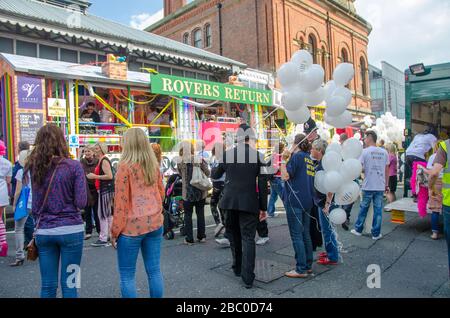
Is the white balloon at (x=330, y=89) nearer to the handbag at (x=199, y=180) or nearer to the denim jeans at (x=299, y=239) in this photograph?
the denim jeans at (x=299, y=239)

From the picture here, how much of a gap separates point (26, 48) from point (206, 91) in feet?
19.6

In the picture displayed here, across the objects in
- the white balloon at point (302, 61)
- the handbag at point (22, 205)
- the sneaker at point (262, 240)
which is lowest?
the sneaker at point (262, 240)

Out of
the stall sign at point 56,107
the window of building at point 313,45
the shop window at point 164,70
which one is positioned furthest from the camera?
the window of building at point 313,45

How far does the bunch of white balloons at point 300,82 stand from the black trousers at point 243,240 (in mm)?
1618

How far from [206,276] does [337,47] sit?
78.7 ft

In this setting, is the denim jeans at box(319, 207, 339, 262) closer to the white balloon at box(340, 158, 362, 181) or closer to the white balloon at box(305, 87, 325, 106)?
the white balloon at box(340, 158, 362, 181)

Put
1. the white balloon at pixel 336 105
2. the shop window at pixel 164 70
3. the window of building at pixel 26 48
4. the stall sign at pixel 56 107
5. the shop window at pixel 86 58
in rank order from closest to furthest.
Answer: the white balloon at pixel 336 105
the stall sign at pixel 56 107
the window of building at pixel 26 48
the shop window at pixel 86 58
the shop window at pixel 164 70

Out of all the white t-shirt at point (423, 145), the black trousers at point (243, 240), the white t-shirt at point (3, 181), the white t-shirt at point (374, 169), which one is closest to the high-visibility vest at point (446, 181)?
the black trousers at point (243, 240)

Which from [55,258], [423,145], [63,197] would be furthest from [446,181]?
[423,145]

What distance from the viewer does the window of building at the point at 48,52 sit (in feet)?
36.3

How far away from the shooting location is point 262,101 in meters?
13.5

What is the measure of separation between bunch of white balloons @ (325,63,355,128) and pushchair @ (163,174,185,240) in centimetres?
307
